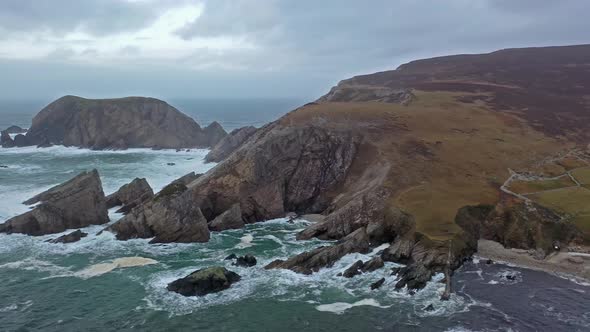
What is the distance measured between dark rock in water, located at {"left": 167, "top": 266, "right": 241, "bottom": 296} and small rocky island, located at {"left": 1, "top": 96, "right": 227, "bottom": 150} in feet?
351

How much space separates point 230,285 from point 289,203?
30118 mm

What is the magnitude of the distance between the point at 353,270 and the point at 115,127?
12318cm

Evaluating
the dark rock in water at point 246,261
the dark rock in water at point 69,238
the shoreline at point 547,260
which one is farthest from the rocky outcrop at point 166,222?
the shoreline at point 547,260

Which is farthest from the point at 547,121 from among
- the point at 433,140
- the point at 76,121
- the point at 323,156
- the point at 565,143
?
the point at 76,121

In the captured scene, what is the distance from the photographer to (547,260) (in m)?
50.9

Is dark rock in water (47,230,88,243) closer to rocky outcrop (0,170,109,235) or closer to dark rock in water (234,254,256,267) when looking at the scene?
rocky outcrop (0,170,109,235)

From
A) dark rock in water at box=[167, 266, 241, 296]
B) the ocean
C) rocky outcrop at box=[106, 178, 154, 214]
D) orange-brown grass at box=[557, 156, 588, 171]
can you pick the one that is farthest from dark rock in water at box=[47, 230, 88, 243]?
orange-brown grass at box=[557, 156, 588, 171]

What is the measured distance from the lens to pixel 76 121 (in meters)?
154

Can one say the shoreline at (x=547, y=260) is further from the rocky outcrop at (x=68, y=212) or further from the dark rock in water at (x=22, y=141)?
the dark rock in water at (x=22, y=141)

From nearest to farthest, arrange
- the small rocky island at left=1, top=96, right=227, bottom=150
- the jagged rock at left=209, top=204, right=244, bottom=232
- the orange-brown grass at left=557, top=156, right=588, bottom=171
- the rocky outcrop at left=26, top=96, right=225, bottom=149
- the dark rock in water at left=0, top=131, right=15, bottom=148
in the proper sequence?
the jagged rock at left=209, top=204, right=244, bottom=232, the orange-brown grass at left=557, top=156, right=588, bottom=171, the small rocky island at left=1, top=96, right=227, bottom=150, the rocky outcrop at left=26, top=96, right=225, bottom=149, the dark rock in water at left=0, top=131, right=15, bottom=148

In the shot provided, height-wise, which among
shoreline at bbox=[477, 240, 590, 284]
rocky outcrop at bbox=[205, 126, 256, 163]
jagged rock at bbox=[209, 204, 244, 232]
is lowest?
shoreline at bbox=[477, 240, 590, 284]

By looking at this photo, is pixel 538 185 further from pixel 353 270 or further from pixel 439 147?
pixel 353 270

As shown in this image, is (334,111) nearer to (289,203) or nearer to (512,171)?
(289,203)

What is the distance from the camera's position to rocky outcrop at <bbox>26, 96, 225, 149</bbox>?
150 meters
